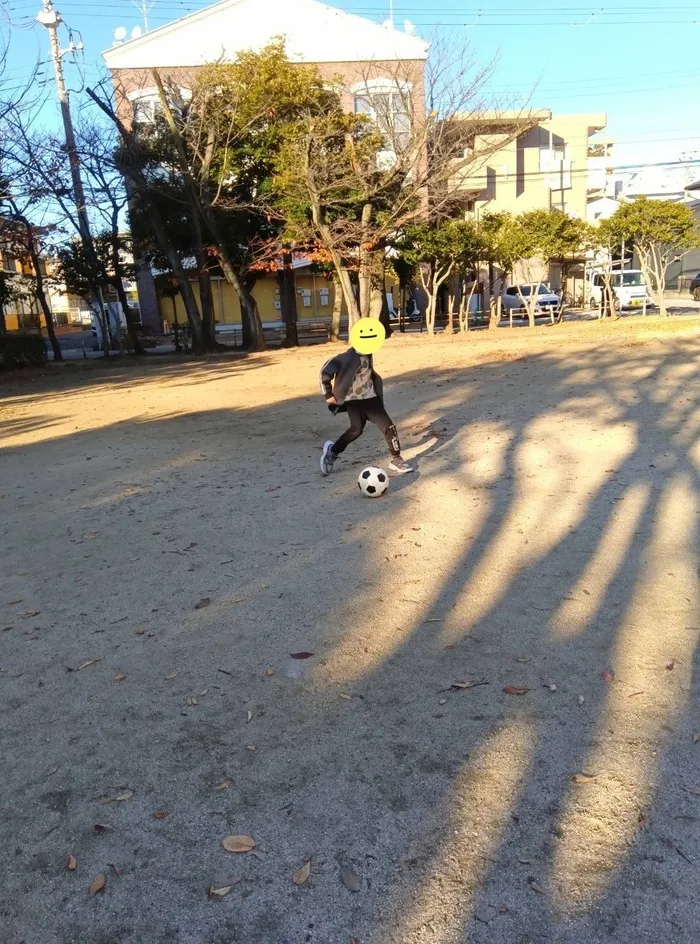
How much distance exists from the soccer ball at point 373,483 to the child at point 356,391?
0.60 m

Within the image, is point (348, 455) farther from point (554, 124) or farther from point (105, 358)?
point (554, 124)

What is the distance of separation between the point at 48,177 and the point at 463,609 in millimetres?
19723

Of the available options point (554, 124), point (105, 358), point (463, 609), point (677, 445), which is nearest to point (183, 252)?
point (105, 358)

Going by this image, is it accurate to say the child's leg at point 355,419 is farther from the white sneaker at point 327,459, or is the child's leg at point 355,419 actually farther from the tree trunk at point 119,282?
the tree trunk at point 119,282

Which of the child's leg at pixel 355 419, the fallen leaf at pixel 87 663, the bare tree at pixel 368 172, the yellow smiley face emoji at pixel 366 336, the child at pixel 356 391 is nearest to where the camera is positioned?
the fallen leaf at pixel 87 663

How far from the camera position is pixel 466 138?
21438 mm

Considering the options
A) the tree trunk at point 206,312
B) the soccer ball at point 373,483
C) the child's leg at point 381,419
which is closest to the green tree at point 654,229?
the tree trunk at point 206,312

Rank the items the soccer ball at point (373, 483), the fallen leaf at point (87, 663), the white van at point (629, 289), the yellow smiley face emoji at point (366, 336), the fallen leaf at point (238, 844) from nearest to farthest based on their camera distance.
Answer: the fallen leaf at point (238, 844), the fallen leaf at point (87, 663), the soccer ball at point (373, 483), the yellow smiley face emoji at point (366, 336), the white van at point (629, 289)

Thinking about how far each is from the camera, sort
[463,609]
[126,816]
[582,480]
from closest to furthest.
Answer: [126,816] < [463,609] < [582,480]

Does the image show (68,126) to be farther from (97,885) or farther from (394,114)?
(97,885)

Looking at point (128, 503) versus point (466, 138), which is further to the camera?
point (466, 138)

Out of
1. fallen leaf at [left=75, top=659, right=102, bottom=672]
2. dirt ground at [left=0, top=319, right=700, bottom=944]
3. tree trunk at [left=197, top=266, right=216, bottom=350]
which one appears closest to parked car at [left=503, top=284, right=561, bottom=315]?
tree trunk at [left=197, top=266, right=216, bottom=350]

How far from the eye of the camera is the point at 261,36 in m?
30.9

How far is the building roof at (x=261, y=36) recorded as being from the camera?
29.7 metres
